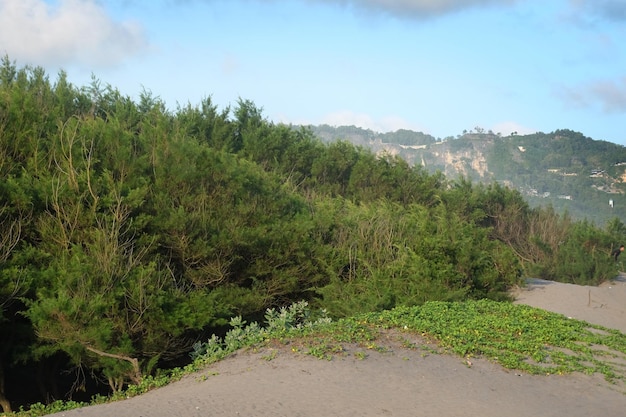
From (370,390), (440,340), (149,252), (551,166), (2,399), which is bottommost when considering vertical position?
(2,399)

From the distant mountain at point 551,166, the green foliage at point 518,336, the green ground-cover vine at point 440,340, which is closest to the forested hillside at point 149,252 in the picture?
the green ground-cover vine at point 440,340

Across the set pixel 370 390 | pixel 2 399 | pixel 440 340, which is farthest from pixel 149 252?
pixel 370 390

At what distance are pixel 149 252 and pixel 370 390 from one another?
7963 mm

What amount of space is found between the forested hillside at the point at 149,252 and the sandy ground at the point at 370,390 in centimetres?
266

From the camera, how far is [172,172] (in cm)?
1792

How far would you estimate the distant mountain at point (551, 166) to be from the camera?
118875 mm

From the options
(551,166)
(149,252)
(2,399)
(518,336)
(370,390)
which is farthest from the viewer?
(551,166)

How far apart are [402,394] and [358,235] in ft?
40.1

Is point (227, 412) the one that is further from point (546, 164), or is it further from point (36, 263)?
point (546, 164)

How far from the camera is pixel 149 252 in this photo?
15.7m

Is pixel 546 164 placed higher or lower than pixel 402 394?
higher

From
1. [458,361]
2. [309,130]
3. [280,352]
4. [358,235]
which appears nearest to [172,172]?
[358,235]

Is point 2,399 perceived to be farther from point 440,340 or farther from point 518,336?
point 518,336

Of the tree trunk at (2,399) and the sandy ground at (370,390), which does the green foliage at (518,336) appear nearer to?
the sandy ground at (370,390)
